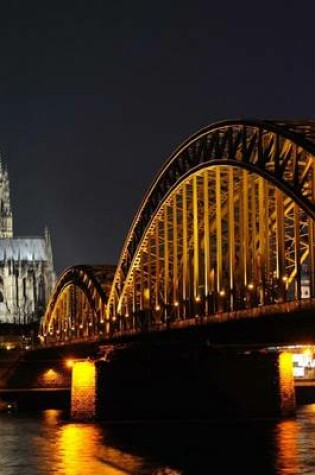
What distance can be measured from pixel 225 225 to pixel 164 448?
2839 cm

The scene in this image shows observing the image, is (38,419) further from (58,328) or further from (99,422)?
(58,328)

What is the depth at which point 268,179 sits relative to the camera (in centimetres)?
7381

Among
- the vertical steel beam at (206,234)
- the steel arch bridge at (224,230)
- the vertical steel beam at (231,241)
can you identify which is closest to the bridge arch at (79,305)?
the steel arch bridge at (224,230)

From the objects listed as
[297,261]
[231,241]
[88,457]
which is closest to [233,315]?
[231,241]

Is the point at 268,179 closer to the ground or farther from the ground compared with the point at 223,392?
farther from the ground

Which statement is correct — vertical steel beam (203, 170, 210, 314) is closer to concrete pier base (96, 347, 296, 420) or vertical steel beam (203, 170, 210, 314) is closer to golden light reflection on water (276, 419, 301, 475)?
concrete pier base (96, 347, 296, 420)

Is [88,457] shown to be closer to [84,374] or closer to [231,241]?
[231,241]

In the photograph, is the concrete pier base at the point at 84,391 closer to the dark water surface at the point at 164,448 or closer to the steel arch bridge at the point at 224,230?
the dark water surface at the point at 164,448

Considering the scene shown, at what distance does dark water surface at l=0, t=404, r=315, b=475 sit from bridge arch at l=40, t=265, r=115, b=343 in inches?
1510

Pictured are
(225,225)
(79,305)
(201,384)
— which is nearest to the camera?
(201,384)

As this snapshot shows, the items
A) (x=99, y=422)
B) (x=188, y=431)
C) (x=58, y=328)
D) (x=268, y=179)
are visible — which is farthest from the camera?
(x=58, y=328)

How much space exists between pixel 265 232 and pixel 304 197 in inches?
286

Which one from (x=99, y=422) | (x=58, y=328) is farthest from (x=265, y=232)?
(x=58, y=328)

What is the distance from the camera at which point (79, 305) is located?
175875 mm
